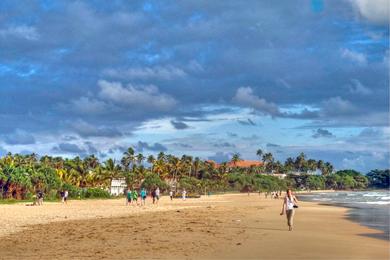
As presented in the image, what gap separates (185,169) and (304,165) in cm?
8361

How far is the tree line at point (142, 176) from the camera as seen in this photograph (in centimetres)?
6331

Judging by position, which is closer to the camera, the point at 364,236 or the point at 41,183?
the point at 364,236

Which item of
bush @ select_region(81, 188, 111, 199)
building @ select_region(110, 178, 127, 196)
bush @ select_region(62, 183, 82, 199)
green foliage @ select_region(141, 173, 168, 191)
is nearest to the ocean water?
green foliage @ select_region(141, 173, 168, 191)

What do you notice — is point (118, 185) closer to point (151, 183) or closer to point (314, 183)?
point (151, 183)

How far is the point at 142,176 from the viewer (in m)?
97.2

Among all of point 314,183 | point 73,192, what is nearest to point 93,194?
point 73,192

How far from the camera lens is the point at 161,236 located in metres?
18.2

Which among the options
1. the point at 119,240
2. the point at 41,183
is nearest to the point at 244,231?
the point at 119,240

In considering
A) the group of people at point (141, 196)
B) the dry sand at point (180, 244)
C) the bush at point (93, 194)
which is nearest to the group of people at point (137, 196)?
the group of people at point (141, 196)

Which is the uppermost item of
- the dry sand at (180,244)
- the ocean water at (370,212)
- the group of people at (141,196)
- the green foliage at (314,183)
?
the green foliage at (314,183)

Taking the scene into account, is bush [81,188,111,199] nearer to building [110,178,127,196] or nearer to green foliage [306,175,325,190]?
building [110,178,127,196]

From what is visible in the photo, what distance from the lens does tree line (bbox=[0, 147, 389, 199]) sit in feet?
208

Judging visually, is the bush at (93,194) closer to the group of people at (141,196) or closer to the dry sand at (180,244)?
the group of people at (141,196)

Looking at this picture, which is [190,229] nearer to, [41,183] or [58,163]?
[41,183]
